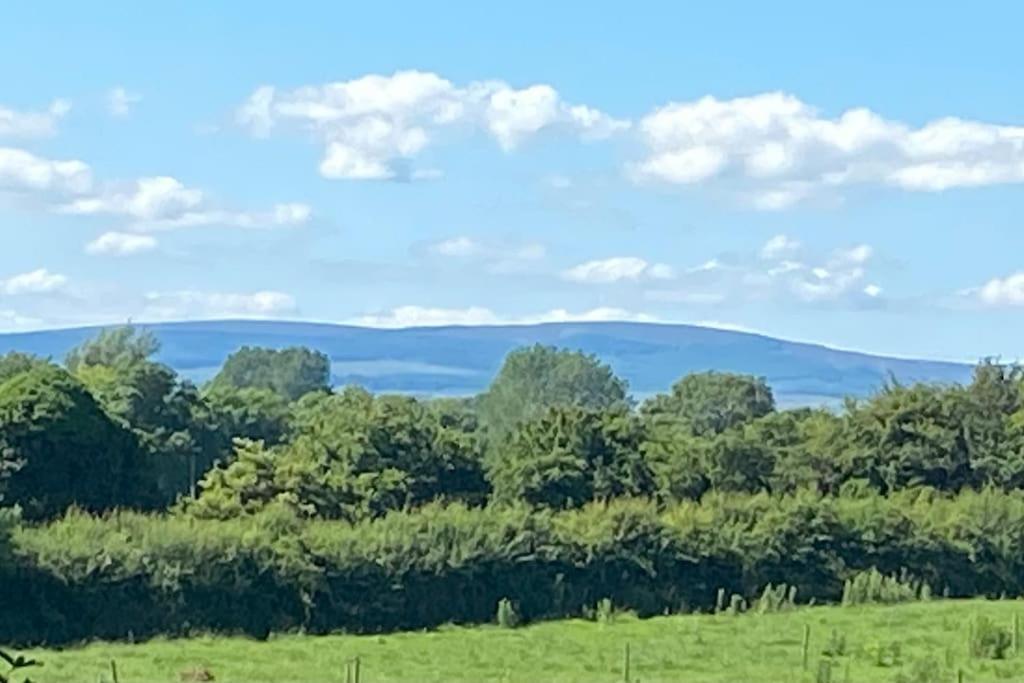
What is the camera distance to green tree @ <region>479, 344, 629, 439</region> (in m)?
83.2

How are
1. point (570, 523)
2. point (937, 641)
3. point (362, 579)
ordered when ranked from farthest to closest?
1. point (570, 523)
2. point (362, 579)
3. point (937, 641)

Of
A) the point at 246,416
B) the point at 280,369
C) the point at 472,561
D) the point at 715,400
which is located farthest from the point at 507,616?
the point at 280,369

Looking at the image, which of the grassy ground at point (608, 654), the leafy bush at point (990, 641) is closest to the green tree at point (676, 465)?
the grassy ground at point (608, 654)

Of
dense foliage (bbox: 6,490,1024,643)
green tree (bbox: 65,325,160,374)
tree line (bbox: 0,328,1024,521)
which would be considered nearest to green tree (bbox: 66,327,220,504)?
tree line (bbox: 0,328,1024,521)

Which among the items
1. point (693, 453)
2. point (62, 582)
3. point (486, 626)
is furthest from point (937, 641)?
point (693, 453)

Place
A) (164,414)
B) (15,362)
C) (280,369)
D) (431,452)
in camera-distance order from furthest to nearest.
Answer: (280,369), (15,362), (164,414), (431,452)

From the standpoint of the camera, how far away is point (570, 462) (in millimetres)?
38719

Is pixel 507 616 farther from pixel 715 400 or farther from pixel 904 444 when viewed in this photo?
pixel 715 400

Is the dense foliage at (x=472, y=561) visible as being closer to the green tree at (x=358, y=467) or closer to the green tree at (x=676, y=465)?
the green tree at (x=358, y=467)

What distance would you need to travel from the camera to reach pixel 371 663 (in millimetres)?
23688

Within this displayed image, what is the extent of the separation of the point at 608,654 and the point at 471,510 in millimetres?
10709

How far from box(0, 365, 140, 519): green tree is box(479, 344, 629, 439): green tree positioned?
146 feet

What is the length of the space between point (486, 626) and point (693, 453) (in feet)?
35.9

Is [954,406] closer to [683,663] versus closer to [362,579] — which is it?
[362,579]
